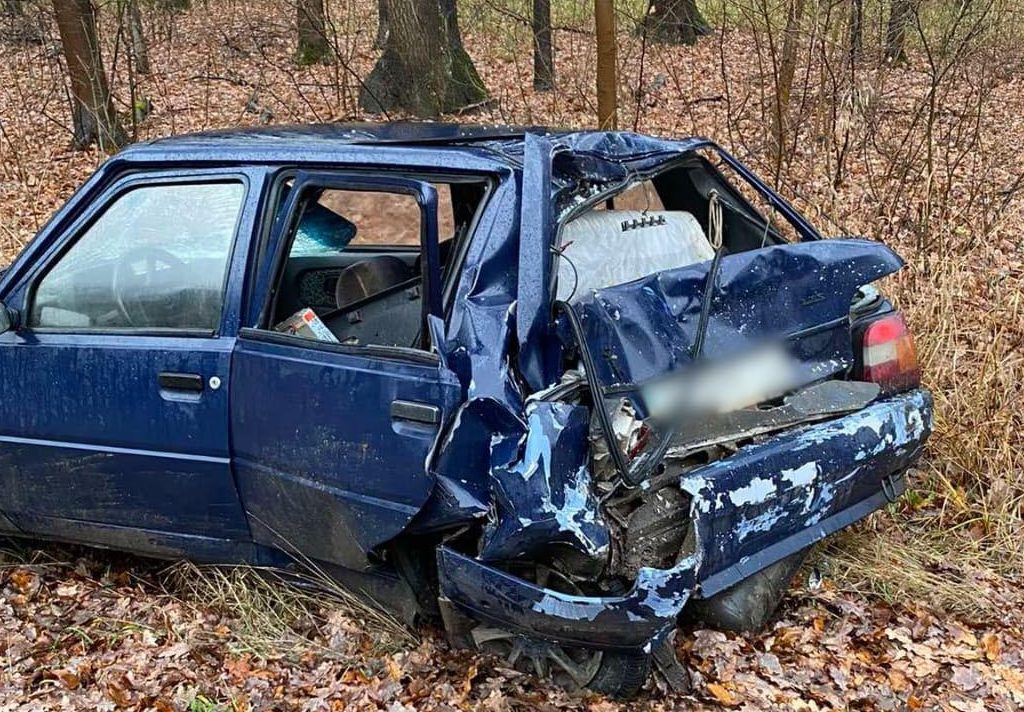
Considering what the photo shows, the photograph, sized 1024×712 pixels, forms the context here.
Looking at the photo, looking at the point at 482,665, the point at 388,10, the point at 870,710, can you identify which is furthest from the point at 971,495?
the point at 388,10

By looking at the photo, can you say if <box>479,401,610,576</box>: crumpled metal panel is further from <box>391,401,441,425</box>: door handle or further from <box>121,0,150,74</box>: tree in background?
<box>121,0,150,74</box>: tree in background

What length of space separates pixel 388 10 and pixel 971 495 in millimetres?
7177

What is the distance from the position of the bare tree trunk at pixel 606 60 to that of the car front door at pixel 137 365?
481 cm

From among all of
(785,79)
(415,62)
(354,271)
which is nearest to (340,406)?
(354,271)

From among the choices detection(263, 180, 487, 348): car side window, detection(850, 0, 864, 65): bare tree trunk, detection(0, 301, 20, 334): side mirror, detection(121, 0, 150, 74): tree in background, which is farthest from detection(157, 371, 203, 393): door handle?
detection(121, 0, 150, 74): tree in background

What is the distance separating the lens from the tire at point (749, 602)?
3311 millimetres

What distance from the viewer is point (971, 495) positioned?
423 cm

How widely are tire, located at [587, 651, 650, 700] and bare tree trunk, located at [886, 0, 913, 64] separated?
21.1 feet

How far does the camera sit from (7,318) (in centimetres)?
349

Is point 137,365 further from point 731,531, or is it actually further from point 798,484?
point 798,484

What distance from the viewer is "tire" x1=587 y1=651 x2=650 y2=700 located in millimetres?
2904

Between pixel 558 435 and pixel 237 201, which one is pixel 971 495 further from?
pixel 237 201

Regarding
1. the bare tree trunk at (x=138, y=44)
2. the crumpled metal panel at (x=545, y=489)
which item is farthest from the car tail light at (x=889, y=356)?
the bare tree trunk at (x=138, y=44)

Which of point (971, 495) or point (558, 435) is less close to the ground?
point (558, 435)
